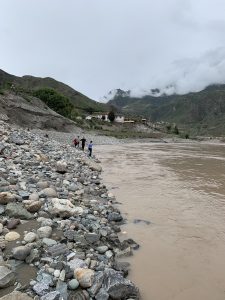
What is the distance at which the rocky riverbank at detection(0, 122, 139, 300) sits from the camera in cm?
Answer: 700

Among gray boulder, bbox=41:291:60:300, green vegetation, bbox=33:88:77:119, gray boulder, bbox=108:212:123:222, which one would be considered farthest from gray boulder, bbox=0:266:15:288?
green vegetation, bbox=33:88:77:119

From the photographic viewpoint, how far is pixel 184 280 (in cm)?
866

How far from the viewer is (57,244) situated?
8594 millimetres

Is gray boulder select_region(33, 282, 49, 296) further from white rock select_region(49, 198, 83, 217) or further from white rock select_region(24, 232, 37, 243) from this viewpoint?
white rock select_region(49, 198, 83, 217)

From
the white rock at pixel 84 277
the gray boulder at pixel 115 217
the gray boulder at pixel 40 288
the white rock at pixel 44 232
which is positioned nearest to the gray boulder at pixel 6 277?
the gray boulder at pixel 40 288

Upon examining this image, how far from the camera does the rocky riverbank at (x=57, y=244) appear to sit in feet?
23.0

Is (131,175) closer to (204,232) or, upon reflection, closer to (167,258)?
(204,232)

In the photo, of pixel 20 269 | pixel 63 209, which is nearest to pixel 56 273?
pixel 20 269

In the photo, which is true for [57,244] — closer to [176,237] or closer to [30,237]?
[30,237]

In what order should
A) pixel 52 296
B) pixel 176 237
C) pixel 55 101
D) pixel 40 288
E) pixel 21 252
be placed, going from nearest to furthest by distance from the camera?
1. pixel 52 296
2. pixel 40 288
3. pixel 21 252
4. pixel 176 237
5. pixel 55 101

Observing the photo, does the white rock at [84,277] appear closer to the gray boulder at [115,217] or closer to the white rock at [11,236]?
the white rock at [11,236]

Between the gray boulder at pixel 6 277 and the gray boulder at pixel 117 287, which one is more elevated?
the gray boulder at pixel 6 277

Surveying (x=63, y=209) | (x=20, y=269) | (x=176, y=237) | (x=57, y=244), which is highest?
(x=63, y=209)

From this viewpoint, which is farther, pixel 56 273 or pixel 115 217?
pixel 115 217
